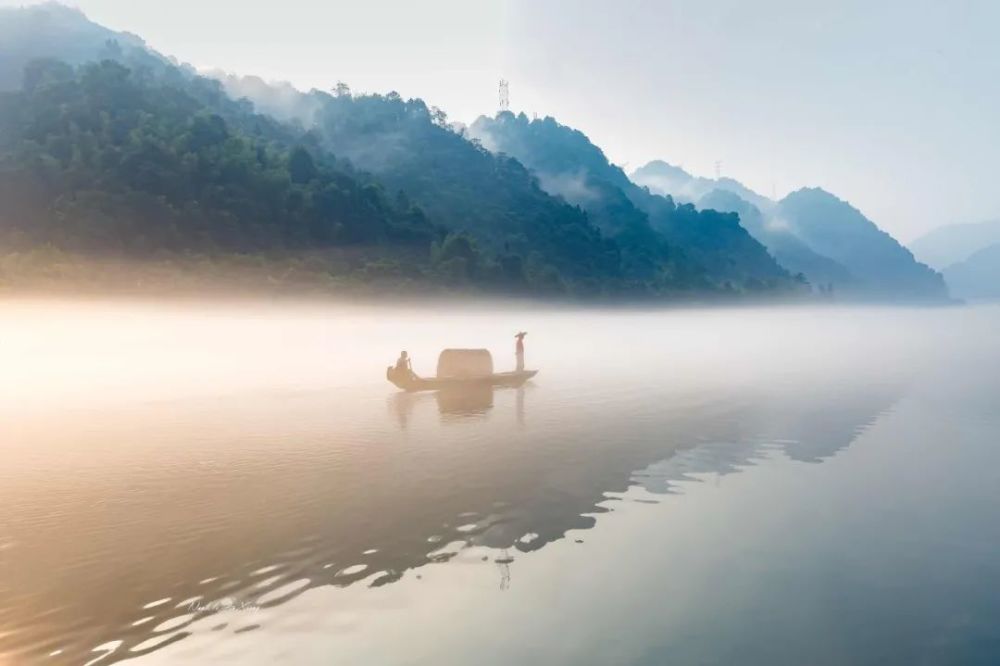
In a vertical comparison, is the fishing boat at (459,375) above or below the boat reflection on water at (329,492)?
above

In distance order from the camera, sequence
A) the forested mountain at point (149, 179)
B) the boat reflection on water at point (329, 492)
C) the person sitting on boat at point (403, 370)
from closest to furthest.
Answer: the boat reflection on water at point (329, 492)
the person sitting on boat at point (403, 370)
the forested mountain at point (149, 179)

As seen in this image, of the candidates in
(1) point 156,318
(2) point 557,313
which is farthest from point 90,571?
(2) point 557,313

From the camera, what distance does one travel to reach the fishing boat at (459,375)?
1929 inches

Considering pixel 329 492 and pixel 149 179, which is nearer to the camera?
pixel 329 492

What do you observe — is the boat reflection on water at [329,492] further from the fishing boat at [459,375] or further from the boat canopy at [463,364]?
the boat canopy at [463,364]

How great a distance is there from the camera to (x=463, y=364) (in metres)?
50.4

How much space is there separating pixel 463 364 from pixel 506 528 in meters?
31.3

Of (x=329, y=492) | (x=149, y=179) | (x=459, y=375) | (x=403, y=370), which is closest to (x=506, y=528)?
(x=329, y=492)

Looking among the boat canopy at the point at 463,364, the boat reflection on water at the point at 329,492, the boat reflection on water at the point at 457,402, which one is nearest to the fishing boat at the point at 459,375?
the boat canopy at the point at 463,364

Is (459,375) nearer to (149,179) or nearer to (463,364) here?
(463,364)

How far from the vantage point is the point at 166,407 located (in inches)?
1829

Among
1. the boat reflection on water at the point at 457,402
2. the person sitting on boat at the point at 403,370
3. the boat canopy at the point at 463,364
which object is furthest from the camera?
the boat canopy at the point at 463,364

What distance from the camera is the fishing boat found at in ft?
161

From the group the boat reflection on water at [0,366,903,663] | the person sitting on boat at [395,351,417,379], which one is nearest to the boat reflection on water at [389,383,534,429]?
the boat reflection on water at [0,366,903,663]
